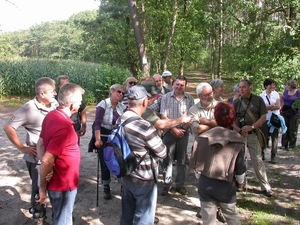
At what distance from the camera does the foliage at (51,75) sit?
15.4 meters

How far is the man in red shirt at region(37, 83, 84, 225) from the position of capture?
97.6 inches

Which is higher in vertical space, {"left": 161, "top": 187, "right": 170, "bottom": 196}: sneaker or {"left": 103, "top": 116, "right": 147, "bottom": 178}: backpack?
{"left": 103, "top": 116, "right": 147, "bottom": 178}: backpack

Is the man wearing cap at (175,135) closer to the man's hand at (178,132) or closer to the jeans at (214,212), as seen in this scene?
the man's hand at (178,132)

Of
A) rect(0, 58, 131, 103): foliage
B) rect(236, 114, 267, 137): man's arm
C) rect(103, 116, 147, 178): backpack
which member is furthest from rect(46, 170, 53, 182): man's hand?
rect(0, 58, 131, 103): foliage

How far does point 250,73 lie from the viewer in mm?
10852

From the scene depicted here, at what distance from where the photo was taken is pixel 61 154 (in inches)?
101

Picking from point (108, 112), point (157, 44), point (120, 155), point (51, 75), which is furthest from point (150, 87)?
point (157, 44)

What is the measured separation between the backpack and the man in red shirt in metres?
0.34

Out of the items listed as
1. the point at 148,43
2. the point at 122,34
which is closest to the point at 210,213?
the point at 148,43

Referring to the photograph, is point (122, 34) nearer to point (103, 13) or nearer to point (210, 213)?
point (103, 13)

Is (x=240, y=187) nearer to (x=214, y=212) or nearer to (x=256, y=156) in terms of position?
(x=256, y=156)

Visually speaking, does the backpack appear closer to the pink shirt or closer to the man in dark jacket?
the pink shirt

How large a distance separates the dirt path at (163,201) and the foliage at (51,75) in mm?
9817

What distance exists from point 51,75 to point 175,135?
44.9 feet
